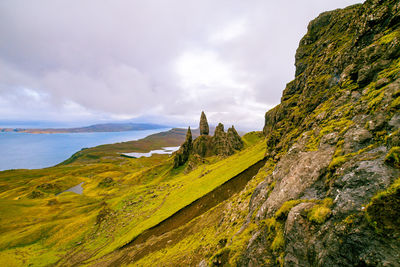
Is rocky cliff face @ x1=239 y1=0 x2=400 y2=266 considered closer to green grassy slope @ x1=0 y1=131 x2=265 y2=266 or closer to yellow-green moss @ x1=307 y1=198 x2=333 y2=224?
yellow-green moss @ x1=307 y1=198 x2=333 y2=224

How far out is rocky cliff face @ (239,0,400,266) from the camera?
21.5 feet

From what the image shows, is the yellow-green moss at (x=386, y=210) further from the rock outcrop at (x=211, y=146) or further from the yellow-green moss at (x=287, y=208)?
the rock outcrop at (x=211, y=146)

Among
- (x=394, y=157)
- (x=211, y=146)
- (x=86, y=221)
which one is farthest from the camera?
(x=211, y=146)

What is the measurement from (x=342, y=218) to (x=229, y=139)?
111 m

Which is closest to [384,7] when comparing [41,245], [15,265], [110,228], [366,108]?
[366,108]

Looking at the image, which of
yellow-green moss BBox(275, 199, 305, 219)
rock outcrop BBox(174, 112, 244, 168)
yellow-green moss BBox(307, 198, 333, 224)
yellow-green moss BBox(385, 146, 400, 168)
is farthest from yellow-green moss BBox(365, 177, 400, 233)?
rock outcrop BBox(174, 112, 244, 168)

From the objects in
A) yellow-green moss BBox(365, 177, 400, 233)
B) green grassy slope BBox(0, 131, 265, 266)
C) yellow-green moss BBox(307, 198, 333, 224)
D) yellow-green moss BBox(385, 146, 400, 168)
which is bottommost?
green grassy slope BBox(0, 131, 265, 266)

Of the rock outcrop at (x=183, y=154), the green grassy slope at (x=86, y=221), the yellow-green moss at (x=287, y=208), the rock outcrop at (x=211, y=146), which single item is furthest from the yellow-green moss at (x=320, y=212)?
the rock outcrop at (x=183, y=154)

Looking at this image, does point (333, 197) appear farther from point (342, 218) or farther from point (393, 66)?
point (393, 66)

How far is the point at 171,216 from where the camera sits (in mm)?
39906

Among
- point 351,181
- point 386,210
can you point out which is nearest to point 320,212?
point 351,181

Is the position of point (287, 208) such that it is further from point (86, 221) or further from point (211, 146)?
point (211, 146)

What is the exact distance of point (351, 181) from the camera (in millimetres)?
8148

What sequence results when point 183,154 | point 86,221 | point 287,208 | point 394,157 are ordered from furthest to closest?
point 183,154
point 86,221
point 287,208
point 394,157
